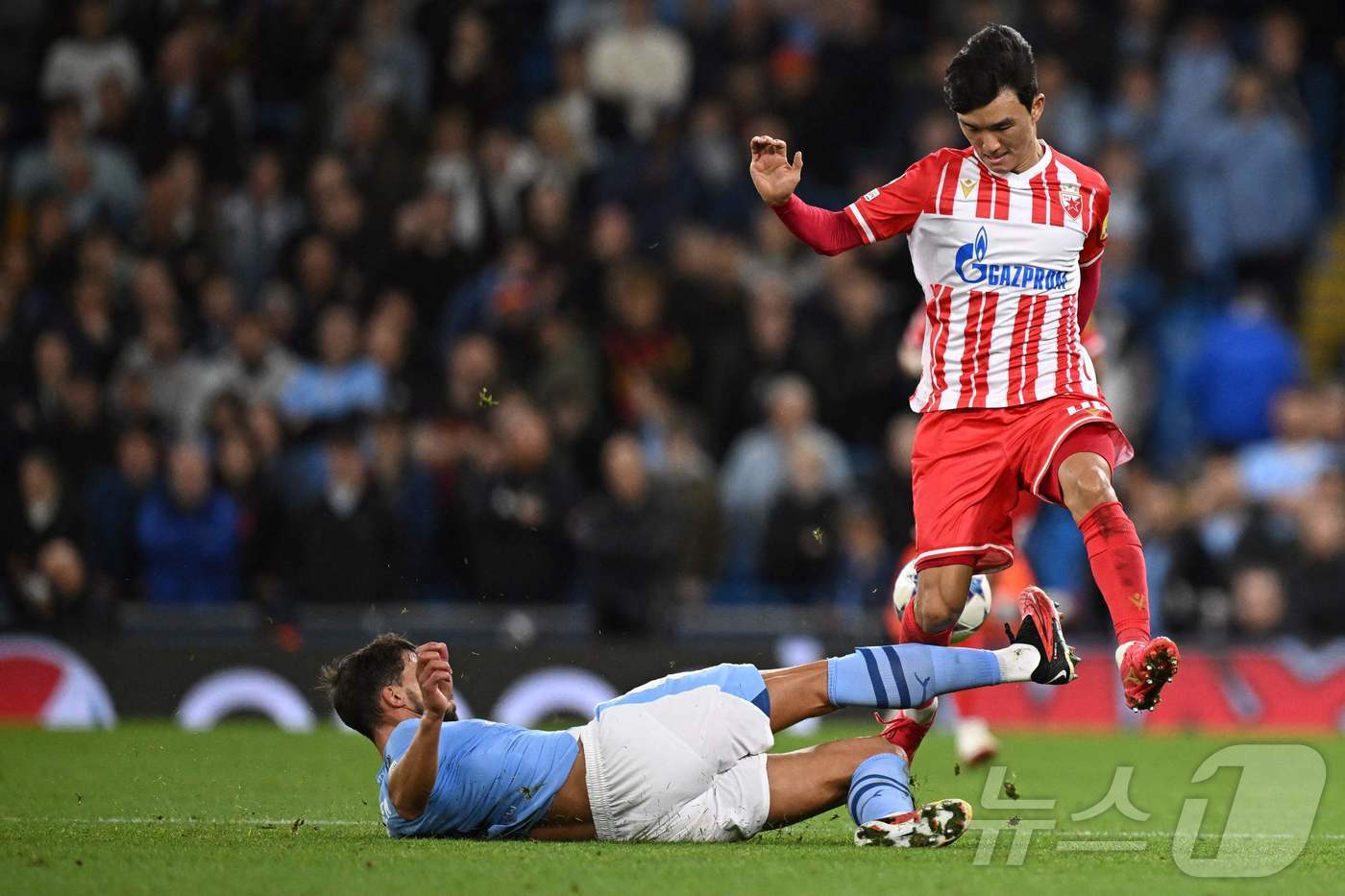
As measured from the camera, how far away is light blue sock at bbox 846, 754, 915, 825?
20.2 feet

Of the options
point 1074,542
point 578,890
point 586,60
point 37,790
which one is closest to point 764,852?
point 578,890

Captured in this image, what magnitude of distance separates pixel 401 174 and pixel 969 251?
8.03 meters

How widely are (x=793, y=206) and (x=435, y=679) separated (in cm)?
202

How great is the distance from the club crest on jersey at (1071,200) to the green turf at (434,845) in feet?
6.93

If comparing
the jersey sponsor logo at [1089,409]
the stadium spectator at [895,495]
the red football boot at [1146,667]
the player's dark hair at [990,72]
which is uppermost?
the player's dark hair at [990,72]

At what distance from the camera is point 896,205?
6.70 meters

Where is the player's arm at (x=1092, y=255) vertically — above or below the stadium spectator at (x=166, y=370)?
above

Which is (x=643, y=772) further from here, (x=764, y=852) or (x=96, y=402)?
(x=96, y=402)

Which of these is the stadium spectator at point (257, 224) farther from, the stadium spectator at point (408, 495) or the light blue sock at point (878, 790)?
the light blue sock at point (878, 790)

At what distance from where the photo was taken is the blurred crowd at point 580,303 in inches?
484

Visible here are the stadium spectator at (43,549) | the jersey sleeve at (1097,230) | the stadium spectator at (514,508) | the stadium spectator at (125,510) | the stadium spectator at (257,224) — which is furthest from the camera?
the stadium spectator at (257,224)

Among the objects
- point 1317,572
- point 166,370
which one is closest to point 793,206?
point 1317,572

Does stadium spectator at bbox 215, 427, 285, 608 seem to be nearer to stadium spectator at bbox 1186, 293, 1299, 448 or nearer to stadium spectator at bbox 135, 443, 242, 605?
stadium spectator at bbox 135, 443, 242, 605

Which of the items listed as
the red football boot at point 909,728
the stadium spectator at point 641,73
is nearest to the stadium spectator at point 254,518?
the stadium spectator at point 641,73
